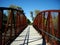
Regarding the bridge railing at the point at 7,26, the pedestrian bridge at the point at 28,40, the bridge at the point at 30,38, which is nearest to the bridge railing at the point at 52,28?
the bridge at the point at 30,38

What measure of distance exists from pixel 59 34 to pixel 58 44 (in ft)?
1.21

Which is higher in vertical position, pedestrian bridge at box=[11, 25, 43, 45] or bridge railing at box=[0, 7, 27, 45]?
bridge railing at box=[0, 7, 27, 45]

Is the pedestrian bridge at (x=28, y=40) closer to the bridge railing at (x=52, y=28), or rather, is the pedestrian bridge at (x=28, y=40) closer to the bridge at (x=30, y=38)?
the bridge at (x=30, y=38)

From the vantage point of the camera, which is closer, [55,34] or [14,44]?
[55,34]

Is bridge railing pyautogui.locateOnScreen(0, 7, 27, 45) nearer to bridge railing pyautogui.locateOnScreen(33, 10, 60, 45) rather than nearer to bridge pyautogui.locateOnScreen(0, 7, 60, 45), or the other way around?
bridge pyautogui.locateOnScreen(0, 7, 60, 45)

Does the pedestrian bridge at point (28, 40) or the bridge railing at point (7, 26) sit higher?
the bridge railing at point (7, 26)

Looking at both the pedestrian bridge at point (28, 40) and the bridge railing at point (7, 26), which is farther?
the pedestrian bridge at point (28, 40)

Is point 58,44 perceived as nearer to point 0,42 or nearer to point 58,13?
point 58,13

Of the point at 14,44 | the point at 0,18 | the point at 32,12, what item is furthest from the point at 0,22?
the point at 32,12

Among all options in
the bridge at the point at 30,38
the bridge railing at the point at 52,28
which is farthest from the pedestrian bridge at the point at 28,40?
the bridge railing at the point at 52,28

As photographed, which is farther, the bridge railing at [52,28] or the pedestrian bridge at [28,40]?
the pedestrian bridge at [28,40]

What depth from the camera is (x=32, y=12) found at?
94.1 metres

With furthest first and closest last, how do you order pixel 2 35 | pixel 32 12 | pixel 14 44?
pixel 32 12 → pixel 14 44 → pixel 2 35

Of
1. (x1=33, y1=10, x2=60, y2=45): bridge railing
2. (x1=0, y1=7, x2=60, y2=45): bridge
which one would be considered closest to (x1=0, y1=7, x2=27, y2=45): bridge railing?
(x1=0, y1=7, x2=60, y2=45): bridge
